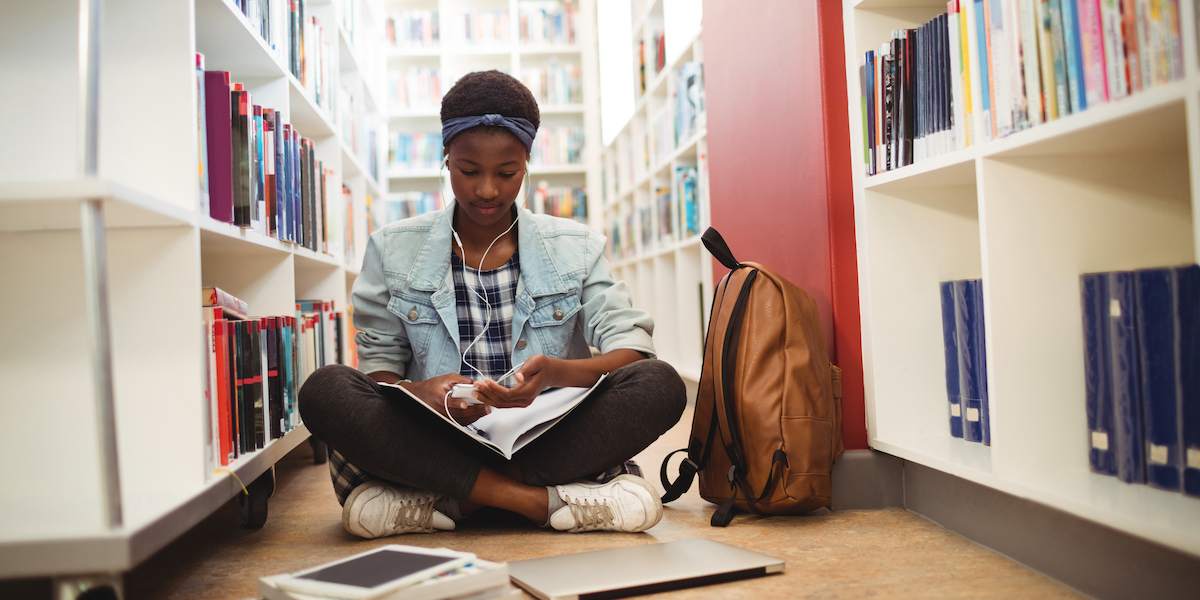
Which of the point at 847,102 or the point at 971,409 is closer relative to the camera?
the point at 971,409

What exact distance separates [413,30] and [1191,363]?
5.00m

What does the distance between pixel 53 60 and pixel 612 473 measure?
107 cm

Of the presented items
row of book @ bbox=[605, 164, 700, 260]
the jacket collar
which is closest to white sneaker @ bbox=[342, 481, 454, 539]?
the jacket collar

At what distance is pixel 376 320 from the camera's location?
1490 mm

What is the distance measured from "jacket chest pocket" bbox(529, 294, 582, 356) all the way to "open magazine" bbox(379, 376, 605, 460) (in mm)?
123

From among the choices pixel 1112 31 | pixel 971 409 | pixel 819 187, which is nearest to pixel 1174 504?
pixel 971 409

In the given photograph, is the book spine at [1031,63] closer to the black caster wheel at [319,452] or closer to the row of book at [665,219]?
the row of book at [665,219]

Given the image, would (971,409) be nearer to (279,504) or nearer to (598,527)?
(598,527)

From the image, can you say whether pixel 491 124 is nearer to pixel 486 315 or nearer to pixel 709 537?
pixel 486 315

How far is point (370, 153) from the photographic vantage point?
388 centimetres

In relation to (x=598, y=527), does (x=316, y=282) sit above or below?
above

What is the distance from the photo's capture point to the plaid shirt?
147 centimetres

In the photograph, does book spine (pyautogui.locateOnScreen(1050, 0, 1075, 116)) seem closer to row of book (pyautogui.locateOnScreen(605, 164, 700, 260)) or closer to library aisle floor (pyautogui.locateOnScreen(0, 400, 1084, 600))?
library aisle floor (pyautogui.locateOnScreen(0, 400, 1084, 600))

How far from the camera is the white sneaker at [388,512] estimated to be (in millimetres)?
1274
